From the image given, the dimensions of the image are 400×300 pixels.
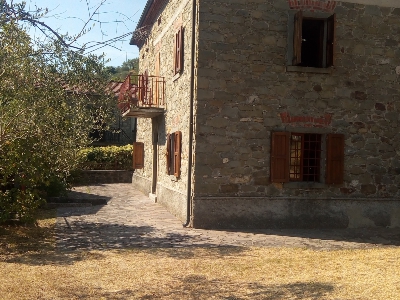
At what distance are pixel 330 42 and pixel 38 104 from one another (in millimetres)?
6530

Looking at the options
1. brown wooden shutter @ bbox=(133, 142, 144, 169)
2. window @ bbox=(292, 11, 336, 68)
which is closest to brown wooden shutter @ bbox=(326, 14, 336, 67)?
window @ bbox=(292, 11, 336, 68)

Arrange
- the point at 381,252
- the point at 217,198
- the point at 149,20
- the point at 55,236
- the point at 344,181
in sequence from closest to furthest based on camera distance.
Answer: the point at 381,252, the point at 55,236, the point at 217,198, the point at 344,181, the point at 149,20

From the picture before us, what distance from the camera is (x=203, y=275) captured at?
6215mm

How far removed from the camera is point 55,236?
848cm

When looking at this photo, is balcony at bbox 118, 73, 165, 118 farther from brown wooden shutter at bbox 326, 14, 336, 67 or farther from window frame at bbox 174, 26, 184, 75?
brown wooden shutter at bbox 326, 14, 336, 67

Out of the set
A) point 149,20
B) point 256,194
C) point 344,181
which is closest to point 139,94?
point 149,20

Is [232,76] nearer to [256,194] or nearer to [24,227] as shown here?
[256,194]

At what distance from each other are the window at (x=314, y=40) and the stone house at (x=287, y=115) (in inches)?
1.2

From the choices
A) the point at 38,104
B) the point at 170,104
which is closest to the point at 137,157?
the point at 170,104

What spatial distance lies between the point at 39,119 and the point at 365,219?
24.8 feet

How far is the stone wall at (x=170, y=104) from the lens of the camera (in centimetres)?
1046

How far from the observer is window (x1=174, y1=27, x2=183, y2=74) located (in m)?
11.0

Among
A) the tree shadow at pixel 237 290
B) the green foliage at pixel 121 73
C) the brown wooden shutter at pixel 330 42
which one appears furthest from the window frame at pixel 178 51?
the tree shadow at pixel 237 290

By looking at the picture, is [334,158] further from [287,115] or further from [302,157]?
[287,115]
